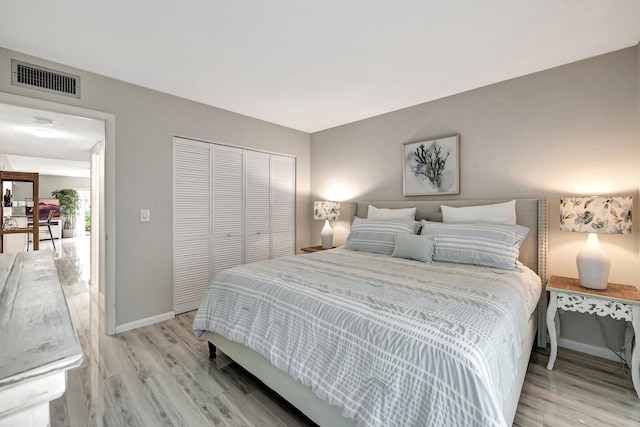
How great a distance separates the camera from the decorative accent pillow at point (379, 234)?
286 cm

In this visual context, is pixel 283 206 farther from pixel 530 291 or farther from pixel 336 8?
pixel 530 291

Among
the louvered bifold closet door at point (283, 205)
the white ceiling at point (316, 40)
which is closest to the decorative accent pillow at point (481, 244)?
the white ceiling at point (316, 40)

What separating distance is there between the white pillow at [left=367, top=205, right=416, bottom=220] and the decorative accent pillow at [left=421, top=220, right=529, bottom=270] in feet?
1.92

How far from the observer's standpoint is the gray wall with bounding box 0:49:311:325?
2.73 m

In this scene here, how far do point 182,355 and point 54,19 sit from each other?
2.54 metres

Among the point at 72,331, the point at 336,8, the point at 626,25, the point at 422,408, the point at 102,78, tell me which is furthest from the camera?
the point at 102,78

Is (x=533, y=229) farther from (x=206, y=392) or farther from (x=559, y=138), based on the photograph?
(x=206, y=392)

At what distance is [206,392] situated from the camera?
1.88 metres

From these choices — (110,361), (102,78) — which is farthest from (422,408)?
(102,78)

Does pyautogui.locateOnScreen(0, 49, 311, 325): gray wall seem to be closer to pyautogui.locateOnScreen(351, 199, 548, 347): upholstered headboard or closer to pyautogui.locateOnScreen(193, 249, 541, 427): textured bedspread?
Result: pyautogui.locateOnScreen(193, 249, 541, 427): textured bedspread

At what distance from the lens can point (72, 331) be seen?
67cm

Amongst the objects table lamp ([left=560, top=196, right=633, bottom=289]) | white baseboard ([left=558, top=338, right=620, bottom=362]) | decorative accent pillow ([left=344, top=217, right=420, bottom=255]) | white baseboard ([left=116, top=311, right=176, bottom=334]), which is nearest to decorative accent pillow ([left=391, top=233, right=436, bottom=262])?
decorative accent pillow ([left=344, top=217, right=420, bottom=255])

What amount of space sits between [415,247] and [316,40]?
1.84 meters

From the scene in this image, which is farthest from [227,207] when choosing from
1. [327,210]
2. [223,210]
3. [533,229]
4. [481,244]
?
[533,229]
